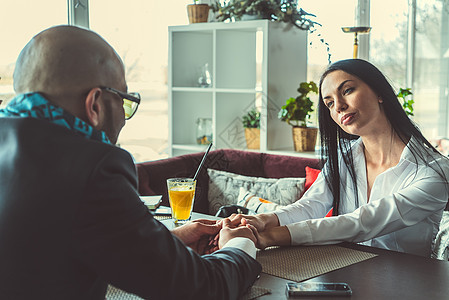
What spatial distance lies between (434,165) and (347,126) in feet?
1.10

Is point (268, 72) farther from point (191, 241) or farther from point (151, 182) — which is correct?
point (191, 241)

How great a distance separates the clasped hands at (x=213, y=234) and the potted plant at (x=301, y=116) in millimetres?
1938

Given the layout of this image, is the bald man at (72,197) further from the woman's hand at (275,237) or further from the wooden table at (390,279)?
the woman's hand at (275,237)

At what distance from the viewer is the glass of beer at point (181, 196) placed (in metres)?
1.83

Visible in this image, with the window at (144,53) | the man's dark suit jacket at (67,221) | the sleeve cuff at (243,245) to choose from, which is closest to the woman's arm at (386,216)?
the sleeve cuff at (243,245)

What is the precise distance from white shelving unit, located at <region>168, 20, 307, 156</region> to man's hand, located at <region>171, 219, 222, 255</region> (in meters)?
2.10

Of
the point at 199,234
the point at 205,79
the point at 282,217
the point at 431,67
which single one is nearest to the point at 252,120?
the point at 205,79

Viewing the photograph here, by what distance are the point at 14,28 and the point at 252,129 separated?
65.2 inches

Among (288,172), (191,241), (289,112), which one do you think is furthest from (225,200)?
(191,241)

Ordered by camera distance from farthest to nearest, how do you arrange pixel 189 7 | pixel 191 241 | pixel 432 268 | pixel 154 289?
pixel 189 7, pixel 191 241, pixel 432 268, pixel 154 289

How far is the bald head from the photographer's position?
94 centimetres

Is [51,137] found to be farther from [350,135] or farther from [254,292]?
[350,135]

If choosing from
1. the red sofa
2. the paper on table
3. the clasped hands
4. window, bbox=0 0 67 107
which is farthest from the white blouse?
window, bbox=0 0 67 107

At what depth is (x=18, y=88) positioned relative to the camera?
977mm
